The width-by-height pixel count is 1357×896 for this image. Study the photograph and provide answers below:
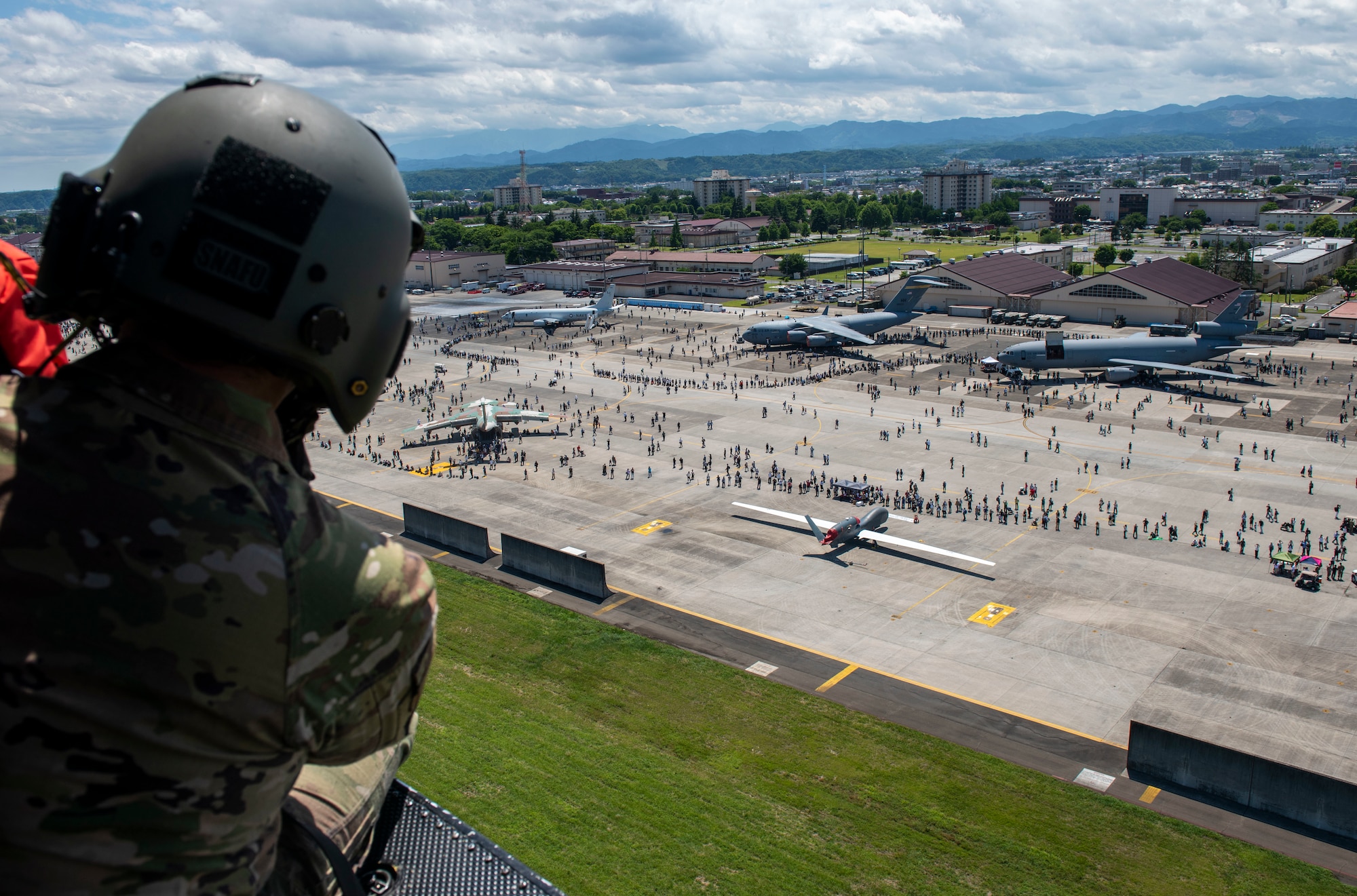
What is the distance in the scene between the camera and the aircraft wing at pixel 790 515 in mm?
47625

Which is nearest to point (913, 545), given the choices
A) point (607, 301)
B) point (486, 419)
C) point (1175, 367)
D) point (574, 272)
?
point (486, 419)

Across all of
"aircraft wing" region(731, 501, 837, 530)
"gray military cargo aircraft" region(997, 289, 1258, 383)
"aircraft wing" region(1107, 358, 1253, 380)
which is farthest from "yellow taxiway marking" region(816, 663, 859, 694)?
"aircraft wing" region(1107, 358, 1253, 380)

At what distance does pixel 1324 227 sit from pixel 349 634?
720ft

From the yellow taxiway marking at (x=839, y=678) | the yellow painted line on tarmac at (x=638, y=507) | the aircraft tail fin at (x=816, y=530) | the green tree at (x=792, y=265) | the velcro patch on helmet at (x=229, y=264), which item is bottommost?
the yellow taxiway marking at (x=839, y=678)

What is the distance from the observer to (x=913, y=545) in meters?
44.4

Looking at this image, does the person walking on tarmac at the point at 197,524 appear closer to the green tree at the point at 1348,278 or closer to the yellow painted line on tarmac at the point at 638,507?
the yellow painted line on tarmac at the point at 638,507

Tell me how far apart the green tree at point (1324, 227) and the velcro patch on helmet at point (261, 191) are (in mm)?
217370

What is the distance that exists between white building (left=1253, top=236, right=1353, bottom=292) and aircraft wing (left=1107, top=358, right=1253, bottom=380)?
62.0m

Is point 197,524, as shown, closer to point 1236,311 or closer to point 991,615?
point 991,615

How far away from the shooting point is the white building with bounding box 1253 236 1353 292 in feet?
435

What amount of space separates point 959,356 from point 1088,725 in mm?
70446

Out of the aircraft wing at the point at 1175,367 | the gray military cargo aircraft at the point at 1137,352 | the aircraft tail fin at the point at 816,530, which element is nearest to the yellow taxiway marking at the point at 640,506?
the aircraft tail fin at the point at 816,530

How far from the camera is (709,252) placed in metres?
177

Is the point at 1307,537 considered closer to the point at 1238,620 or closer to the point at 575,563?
the point at 1238,620
